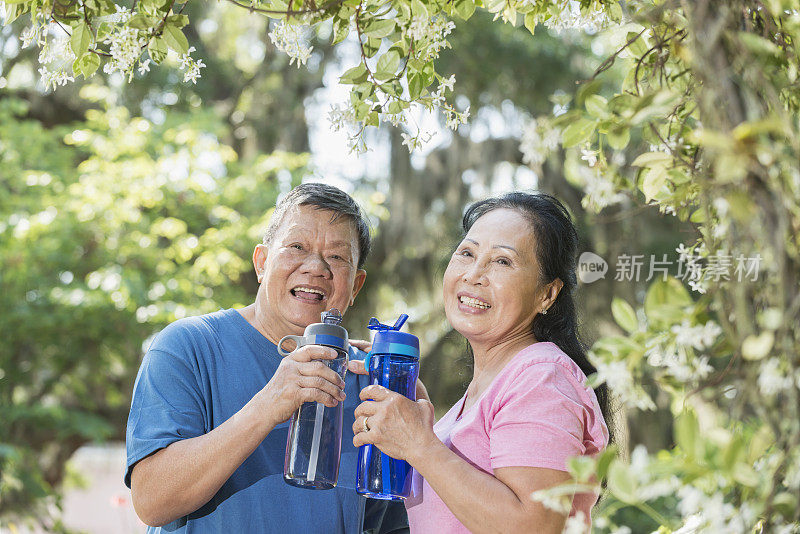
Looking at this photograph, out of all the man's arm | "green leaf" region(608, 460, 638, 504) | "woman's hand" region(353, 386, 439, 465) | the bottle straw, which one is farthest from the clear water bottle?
"green leaf" region(608, 460, 638, 504)

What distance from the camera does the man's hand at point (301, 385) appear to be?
166 centimetres

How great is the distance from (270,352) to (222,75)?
26.3 feet

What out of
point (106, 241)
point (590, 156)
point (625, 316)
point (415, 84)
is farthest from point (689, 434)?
point (106, 241)

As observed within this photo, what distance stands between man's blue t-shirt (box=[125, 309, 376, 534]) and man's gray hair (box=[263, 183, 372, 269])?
1.06 ft

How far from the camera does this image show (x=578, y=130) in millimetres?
1238

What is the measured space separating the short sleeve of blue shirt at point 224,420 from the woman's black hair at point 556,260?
606 millimetres

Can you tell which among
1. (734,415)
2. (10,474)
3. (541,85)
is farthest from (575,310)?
(541,85)

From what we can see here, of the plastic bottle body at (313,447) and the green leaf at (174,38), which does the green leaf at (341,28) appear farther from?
the plastic bottle body at (313,447)

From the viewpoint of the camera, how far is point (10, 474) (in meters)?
6.59

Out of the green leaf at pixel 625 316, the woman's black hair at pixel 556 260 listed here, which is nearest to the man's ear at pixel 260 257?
the woman's black hair at pixel 556 260

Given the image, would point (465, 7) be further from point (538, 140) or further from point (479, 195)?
point (479, 195)

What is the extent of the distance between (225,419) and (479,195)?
6802 mm

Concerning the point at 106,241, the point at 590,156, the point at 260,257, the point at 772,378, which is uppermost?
the point at 106,241

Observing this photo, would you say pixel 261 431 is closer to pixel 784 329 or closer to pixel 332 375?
pixel 332 375
